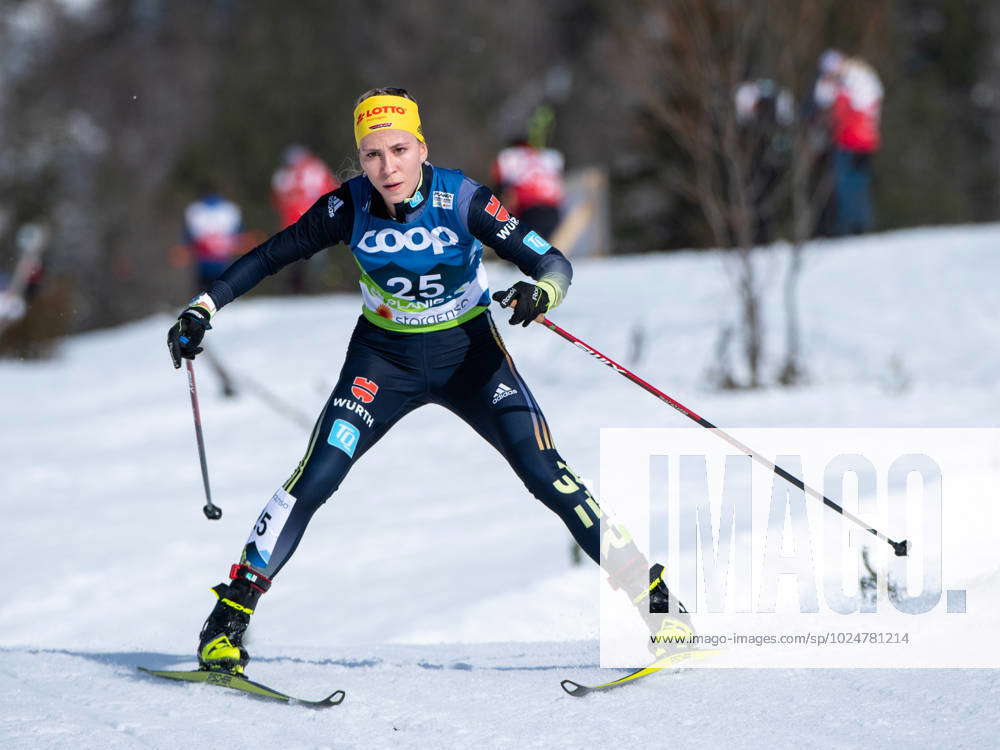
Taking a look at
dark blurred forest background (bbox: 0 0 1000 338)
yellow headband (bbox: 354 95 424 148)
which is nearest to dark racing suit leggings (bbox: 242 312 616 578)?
yellow headband (bbox: 354 95 424 148)

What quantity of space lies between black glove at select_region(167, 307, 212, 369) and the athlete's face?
717 mm

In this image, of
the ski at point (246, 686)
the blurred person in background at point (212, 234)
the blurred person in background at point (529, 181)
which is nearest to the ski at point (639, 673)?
the ski at point (246, 686)

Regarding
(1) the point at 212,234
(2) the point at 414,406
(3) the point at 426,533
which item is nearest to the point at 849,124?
(3) the point at 426,533

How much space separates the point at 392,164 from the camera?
3.97m

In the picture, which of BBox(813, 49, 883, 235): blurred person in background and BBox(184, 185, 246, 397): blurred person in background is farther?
BBox(184, 185, 246, 397): blurred person in background

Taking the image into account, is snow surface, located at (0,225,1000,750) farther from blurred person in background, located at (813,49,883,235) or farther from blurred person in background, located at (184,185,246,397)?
blurred person in background, located at (184,185,246,397)

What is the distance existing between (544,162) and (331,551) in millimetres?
6696

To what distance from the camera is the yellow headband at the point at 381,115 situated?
4.04m

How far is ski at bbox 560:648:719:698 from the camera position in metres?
3.93

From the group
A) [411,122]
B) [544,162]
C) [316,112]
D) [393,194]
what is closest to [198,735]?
[393,194]

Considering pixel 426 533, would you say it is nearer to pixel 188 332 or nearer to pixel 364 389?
pixel 364 389

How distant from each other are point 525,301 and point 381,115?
777 millimetres

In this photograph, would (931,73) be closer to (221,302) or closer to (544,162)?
(544,162)

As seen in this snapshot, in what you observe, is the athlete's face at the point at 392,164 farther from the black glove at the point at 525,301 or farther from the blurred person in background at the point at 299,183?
the blurred person in background at the point at 299,183
